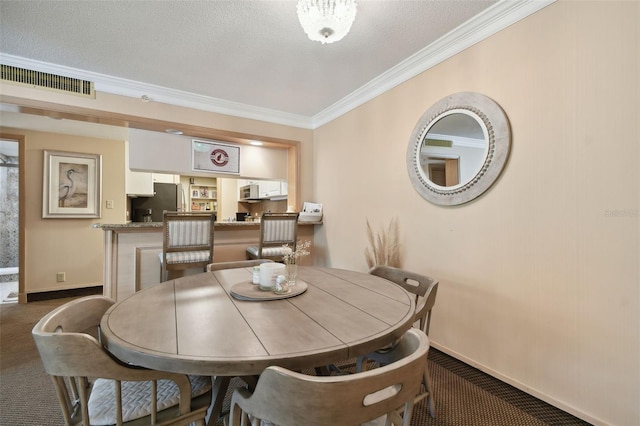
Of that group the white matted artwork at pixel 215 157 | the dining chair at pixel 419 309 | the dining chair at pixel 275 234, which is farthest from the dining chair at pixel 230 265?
the white matted artwork at pixel 215 157

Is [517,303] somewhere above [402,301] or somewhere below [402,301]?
below

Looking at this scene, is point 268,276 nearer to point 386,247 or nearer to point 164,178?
point 386,247

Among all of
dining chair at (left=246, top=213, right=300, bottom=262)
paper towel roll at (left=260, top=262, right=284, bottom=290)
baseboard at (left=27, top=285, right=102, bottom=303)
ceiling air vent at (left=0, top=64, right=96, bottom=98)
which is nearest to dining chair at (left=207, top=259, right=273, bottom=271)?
paper towel roll at (left=260, top=262, right=284, bottom=290)

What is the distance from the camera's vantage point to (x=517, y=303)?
1.74 metres

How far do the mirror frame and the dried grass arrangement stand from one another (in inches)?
19.4

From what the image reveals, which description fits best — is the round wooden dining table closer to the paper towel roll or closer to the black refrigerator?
the paper towel roll

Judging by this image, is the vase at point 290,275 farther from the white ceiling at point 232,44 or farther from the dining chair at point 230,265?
the white ceiling at point 232,44

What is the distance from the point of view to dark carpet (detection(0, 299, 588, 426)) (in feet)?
4.87

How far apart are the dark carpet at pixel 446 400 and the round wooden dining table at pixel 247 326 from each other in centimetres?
85

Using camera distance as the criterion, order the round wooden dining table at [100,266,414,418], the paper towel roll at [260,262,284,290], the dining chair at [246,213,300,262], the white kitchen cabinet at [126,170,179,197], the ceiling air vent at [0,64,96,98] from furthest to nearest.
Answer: the white kitchen cabinet at [126,170,179,197] → the dining chair at [246,213,300,262] → the ceiling air vent at [0,64,96,98] → the paper towel roll at [260,262,284,290] → the round wooden dining table at [100,266,414,418]

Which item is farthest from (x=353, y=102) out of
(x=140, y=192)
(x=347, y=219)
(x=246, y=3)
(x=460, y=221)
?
(x=140, y=192)

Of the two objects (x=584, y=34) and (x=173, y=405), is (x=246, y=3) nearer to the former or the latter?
(x=584, y=34)

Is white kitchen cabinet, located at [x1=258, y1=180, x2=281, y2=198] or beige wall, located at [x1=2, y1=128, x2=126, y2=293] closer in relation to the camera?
beige wall, located at [x1=2, y1=128, x2=126, y2=293]

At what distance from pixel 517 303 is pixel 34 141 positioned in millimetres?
5833
